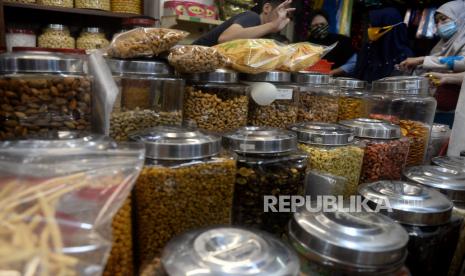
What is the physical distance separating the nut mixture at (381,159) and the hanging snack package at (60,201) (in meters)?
0.59

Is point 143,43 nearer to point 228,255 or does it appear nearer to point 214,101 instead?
point 214,101

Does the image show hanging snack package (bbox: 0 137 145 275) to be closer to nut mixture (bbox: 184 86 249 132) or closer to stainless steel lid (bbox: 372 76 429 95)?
nut mixture (bbox: 184 86 249 132)

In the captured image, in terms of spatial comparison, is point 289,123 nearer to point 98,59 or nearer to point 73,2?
point 98,59

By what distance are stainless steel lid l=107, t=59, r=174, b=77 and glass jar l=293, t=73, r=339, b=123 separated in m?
0.44

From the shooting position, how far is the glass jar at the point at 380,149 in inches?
32.9

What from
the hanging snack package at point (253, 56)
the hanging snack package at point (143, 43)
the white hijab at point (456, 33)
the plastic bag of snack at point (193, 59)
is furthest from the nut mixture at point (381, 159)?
the white hijab at point (456, 33)

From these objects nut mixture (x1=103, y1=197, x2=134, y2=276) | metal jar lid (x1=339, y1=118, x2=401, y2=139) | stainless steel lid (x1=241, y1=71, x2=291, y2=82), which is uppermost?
stainless steel lid (x1=241, y1=71, x2=291, y2=82)

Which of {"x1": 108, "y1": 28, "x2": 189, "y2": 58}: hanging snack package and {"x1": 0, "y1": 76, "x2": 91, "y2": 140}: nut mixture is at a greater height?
{"x1": 108, "y1": 28, "x2": 189, "y2": 58}: hanging snack package

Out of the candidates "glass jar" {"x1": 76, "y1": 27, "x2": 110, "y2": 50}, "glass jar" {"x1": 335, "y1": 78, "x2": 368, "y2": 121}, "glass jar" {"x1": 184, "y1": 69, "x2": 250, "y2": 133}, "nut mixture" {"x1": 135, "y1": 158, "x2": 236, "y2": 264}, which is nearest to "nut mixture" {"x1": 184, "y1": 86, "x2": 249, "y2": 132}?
"glass jar" {"x1": 184, "y1": 69, "x2": 250, "y2": 133}

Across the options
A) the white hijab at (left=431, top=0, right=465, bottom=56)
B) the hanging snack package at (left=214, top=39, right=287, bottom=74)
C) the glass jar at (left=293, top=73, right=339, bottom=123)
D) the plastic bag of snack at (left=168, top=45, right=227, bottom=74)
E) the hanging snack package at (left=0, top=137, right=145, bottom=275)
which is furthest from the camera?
the white hijab at (left=431, top=0, right=465, bottom=56)

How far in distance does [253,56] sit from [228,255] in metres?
0.56

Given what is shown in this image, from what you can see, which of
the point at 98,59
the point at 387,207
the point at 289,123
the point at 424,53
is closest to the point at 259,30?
the point at 289,123

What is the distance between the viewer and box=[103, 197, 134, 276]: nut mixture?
450 mm

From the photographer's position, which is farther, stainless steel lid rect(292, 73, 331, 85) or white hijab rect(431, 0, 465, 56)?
white hijab rect(431, 0, 465, 56)
